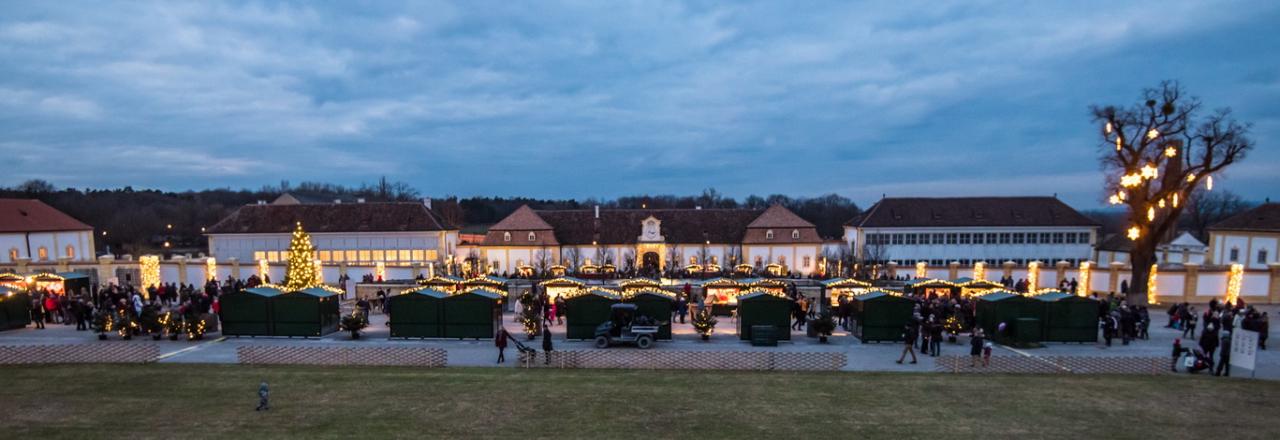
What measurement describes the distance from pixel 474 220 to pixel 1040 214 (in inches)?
3653

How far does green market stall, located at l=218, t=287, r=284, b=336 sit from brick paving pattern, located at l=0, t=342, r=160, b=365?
173 inches

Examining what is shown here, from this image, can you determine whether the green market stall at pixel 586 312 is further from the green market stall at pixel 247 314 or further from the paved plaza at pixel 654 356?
the green market stall at pixel 247 314

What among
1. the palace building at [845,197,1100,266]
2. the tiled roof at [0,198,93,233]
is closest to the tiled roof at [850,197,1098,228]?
the palace building at [845,197,1100,266]

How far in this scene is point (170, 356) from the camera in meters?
19.1

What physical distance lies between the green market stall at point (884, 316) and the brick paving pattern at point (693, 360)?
5069 mm

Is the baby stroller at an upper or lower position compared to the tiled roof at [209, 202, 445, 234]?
lower

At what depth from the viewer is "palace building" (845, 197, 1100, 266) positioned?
54.9 metres

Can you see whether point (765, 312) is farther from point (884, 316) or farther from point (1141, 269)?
point (1141, 269)

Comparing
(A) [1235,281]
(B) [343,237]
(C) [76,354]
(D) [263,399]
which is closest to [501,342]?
(D) [263,399]

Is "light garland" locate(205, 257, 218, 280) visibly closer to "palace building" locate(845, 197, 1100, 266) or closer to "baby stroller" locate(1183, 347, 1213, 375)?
"baby stroller" locate(1183, 347, 1213, 375)

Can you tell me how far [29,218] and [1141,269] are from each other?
7706 centimetres

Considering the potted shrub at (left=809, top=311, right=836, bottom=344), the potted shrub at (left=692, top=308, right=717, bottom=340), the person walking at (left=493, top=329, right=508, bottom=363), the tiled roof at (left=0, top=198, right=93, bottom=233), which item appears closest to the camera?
the person walking at (left=493, top=329, right=508, bottom=363)

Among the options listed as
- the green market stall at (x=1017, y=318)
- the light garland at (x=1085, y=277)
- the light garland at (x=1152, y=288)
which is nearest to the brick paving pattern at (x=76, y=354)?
the green market stall at (x=1017, y=318)

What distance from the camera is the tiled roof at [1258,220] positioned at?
40938mm
